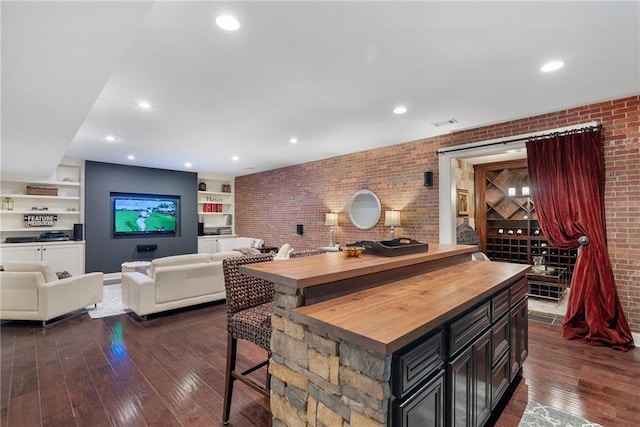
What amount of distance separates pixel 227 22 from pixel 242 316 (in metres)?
1.93

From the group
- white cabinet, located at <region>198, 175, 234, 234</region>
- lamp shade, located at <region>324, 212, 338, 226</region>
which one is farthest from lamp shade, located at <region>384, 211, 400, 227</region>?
white cabinet, located at <region>198, 175, 234, 234</region>

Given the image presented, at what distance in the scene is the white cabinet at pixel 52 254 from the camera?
5.54 metres

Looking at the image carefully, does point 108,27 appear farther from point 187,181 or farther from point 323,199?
point 187,181

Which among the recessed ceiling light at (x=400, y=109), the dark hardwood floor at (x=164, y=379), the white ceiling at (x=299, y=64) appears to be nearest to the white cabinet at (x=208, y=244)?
the white ceiling at (x=299, y=64)

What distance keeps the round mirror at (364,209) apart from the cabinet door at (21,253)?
6067mm

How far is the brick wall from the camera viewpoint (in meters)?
3.19

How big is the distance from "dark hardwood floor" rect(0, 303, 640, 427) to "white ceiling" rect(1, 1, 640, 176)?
229cm

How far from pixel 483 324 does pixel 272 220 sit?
20.8 feet

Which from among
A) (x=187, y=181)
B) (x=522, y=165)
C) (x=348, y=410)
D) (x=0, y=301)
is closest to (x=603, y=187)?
(x=522, y=165)

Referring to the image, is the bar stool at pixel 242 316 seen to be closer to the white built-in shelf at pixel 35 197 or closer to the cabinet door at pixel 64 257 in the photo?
the cabinet door at pixel 64 257

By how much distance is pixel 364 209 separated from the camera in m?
5.73

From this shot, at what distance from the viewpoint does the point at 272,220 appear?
7.69 metres

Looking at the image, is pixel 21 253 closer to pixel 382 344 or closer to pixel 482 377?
pixel 382 344

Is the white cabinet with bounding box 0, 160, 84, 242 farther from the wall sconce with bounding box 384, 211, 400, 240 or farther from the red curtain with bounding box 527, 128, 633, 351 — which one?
the red curtain with bounding box 527, 128, 633, 351
